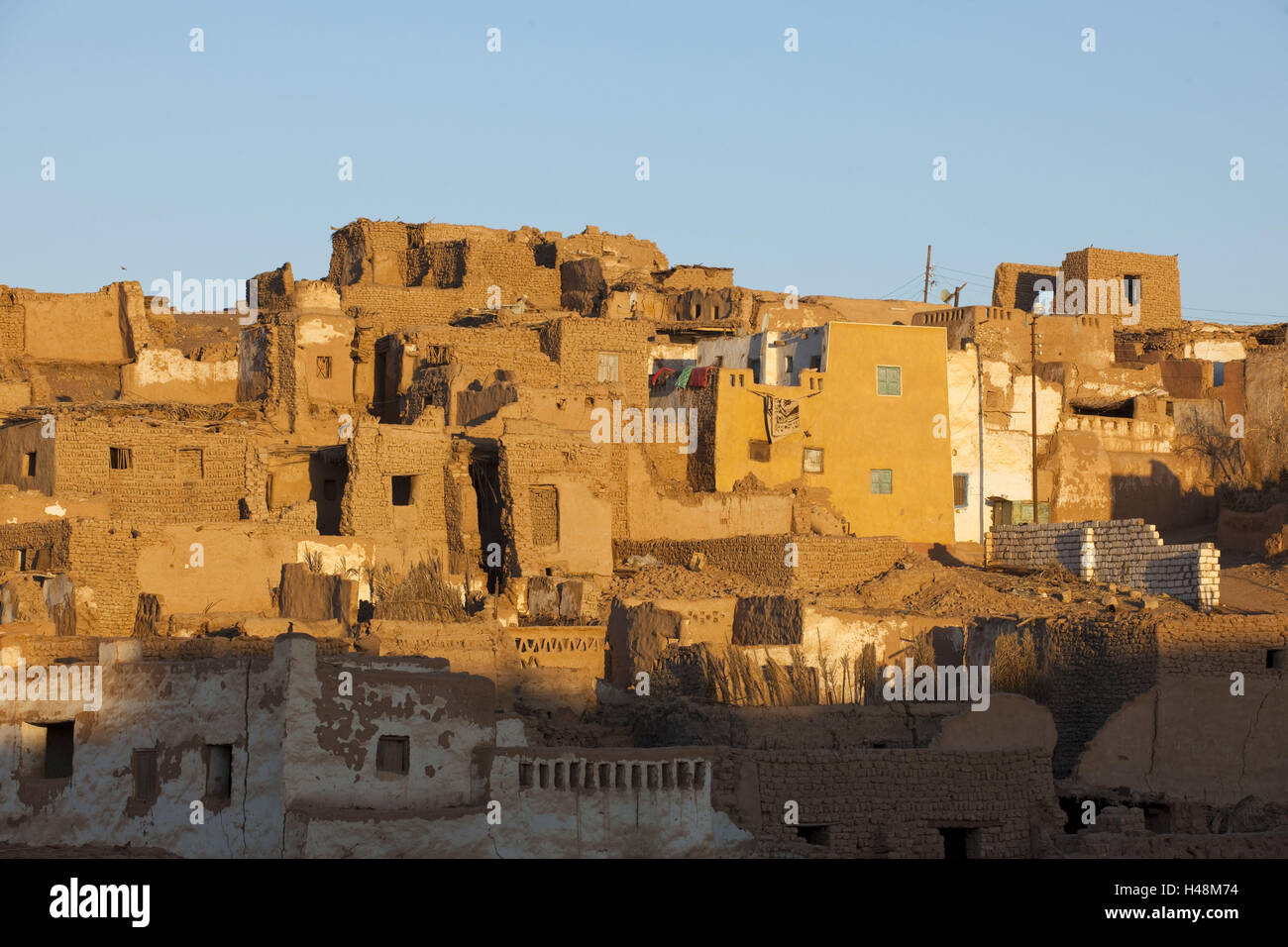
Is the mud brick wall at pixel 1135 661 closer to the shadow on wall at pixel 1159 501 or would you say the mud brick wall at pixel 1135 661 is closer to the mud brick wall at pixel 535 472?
the mud brick wall at pixel 535 472

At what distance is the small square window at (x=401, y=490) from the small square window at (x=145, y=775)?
10966 millimetres

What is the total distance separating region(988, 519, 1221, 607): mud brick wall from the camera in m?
29.9

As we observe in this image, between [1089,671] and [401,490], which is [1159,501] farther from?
[401,490]

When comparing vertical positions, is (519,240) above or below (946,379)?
above

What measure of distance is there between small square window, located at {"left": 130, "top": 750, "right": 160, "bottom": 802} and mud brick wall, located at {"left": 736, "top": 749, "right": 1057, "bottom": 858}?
5.52 metres

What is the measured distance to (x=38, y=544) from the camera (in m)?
28.6

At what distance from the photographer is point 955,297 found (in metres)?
50.4

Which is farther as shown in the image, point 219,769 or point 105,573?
point 105,573

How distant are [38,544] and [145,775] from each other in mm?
8259

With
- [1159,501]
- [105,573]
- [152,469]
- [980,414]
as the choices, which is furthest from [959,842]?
[1159,501]

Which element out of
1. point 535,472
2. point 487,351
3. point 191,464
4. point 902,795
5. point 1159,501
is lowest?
point 902,795
